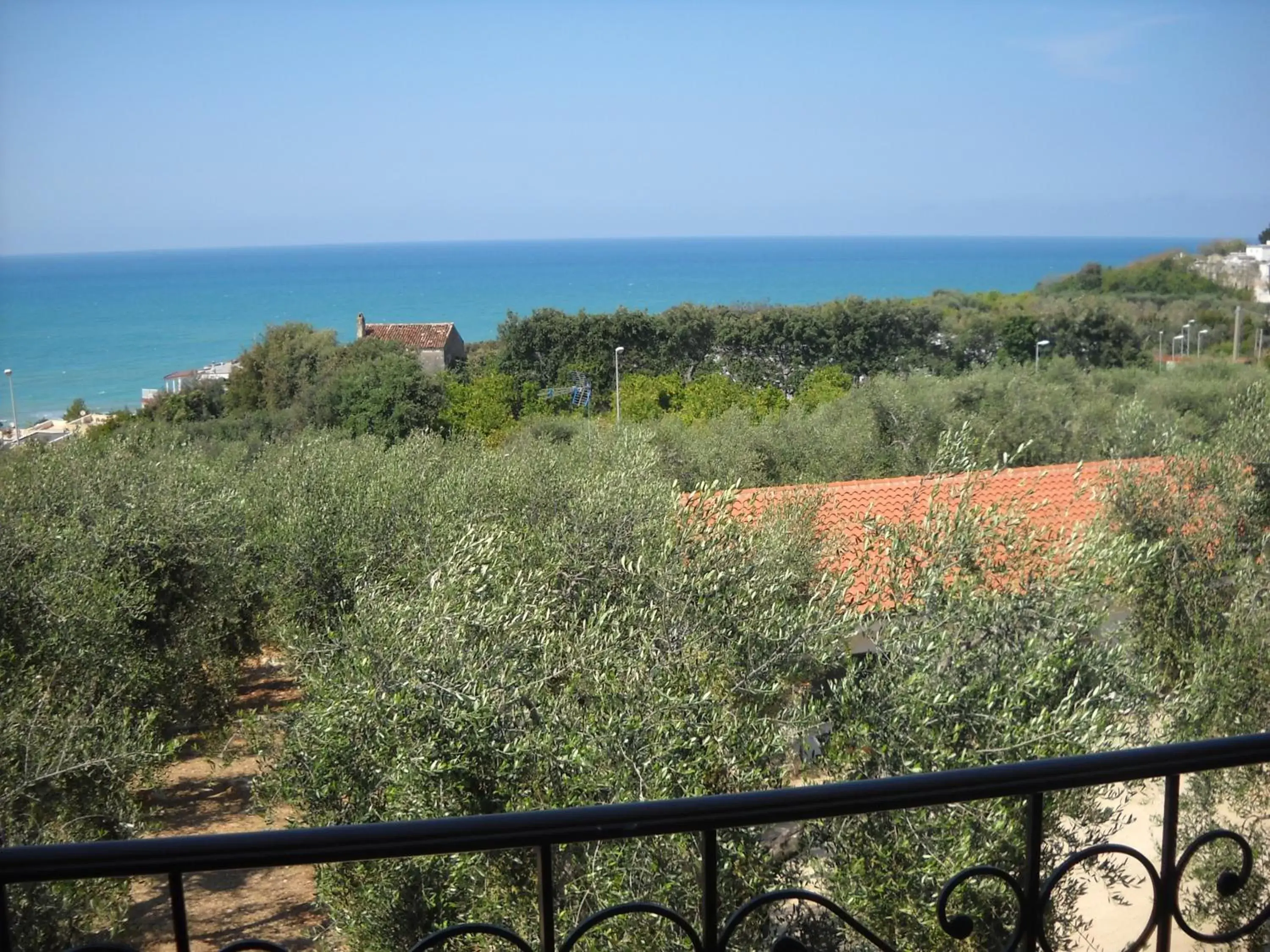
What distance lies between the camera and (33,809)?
25.8 feet

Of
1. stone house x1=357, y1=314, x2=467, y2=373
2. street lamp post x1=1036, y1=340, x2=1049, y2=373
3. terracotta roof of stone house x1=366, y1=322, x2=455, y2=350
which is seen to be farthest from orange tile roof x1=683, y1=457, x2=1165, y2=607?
terracotta roof of stone house x1=366, y1=322, x2=455, y2=350

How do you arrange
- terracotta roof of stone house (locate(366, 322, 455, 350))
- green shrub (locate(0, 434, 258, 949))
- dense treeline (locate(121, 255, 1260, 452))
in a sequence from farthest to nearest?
1. terracotta roof of stone house (locate(366, 322, 455, 350))
2. dense treeline (locate(121, 255, 1260, 452))
3. green shrub (locate(0, 434, 258, 949))

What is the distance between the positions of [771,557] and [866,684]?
5.85 feet

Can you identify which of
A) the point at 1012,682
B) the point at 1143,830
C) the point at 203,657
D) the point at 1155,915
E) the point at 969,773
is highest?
the point at 969,773

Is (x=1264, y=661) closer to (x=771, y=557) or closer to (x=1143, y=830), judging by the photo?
(x=1143, y=830)

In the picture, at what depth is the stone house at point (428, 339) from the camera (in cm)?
4622

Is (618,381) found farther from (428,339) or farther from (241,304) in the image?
(241,304)

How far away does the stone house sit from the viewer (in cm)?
4622

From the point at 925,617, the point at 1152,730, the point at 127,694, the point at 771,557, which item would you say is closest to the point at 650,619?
the point at 771,557

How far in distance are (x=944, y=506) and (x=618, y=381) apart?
90.8 feet

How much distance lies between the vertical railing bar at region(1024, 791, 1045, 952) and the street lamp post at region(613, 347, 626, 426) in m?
28.9

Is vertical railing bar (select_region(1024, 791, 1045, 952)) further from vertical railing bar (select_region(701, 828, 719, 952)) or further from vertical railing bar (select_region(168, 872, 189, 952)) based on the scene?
vertical railing bar (select_region(168, 872, 189, 952))

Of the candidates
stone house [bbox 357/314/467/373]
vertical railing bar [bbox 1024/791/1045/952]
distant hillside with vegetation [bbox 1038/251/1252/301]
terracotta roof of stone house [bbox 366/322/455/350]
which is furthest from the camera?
distant hillside with vegetation [bbox 1038/251/1252/301]

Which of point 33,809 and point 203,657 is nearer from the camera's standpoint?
point 33,809
